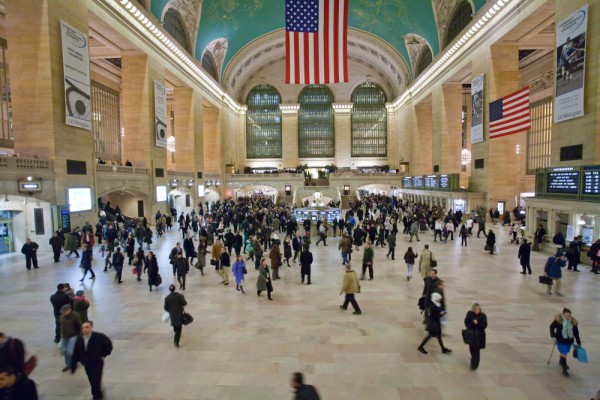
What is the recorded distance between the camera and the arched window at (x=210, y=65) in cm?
3247

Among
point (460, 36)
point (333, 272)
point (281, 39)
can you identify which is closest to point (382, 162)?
point (281, 39)

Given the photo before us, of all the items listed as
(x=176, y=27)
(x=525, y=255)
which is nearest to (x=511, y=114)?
(x=525, y=255)

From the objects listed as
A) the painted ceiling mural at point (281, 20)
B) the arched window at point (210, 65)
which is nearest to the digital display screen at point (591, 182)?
the painted ceiling mural at point (281, 20)

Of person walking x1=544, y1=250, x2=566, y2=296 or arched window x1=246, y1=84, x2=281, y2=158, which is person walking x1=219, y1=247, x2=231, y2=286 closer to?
person walking x1=544, y1=250, x2=566, y2=296

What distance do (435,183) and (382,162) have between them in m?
20.7

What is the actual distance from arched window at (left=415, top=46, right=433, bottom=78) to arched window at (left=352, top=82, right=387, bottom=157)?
10.7 metres

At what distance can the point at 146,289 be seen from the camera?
8.55m

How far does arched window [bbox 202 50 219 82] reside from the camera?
32.5 meters

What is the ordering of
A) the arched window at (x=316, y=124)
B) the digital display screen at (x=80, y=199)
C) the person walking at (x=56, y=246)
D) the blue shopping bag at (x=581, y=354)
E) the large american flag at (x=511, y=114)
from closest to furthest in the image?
the blue shopping bag at (x=581, y=354) → the person walking at (x=56, y=246) → the digital display screen at (x=80, y=199) → the large american flag at (x=511, y=114) → the arched window at (x=316, y=124)

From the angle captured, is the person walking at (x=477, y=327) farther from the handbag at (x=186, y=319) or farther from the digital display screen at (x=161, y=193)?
the digital display screen at (x=161, y=193)

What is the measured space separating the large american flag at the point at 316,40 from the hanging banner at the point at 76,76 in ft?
29.6

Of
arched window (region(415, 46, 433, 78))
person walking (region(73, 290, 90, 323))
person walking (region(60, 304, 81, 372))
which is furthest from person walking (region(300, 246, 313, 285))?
arched window (region(415, 46, 433, 78))

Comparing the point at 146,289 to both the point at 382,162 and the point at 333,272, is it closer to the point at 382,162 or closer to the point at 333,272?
the point at 333,272

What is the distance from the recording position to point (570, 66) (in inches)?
549
